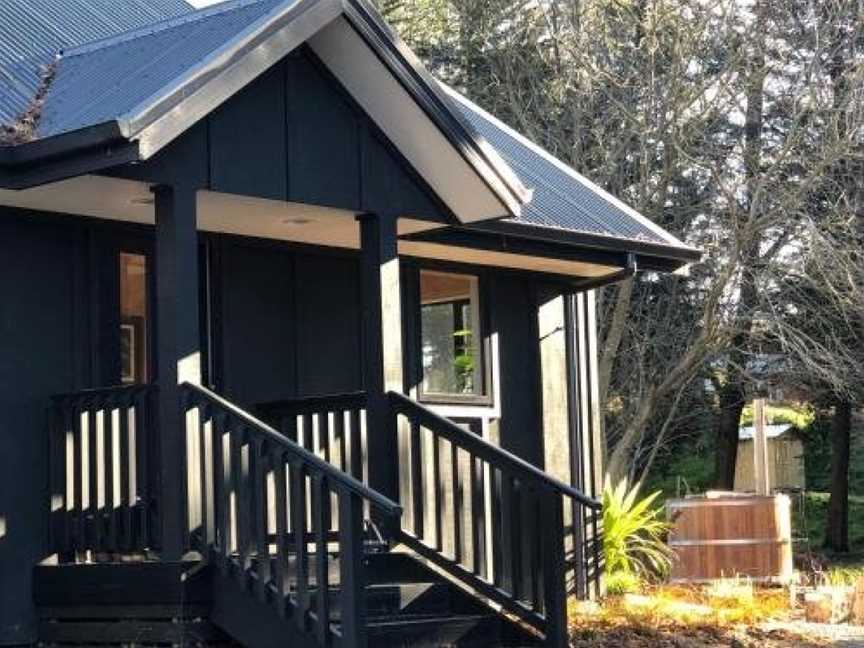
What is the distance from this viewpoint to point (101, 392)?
10078 mm

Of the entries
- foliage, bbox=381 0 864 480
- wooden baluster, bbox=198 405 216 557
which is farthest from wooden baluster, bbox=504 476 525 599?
foliage, bbox=381 0 864 480

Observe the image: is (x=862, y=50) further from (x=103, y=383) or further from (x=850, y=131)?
(x=103, y=383)

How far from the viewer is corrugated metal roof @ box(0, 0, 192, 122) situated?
34.6 ft

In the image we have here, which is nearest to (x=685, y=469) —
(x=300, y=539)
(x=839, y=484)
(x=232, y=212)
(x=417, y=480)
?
(x=839, y=484)

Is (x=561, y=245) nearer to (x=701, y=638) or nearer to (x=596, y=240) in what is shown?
(x=596, y=240)

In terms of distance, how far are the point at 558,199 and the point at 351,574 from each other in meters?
6.32

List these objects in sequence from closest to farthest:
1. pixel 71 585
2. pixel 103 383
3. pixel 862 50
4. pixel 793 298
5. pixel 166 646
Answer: pixel 166 646 → pixel 71 585 → pixel 103 383 → pixel 862 50 → pixel 793 298

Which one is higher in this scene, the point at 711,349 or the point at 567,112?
the point at 567,112

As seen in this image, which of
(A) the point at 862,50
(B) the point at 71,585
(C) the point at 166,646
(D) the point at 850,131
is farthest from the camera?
(A) the point at 862,50

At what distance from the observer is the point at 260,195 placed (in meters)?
9.95

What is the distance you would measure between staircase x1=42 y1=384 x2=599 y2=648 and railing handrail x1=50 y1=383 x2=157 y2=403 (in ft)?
0.06

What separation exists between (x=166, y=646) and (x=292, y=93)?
11.5ft

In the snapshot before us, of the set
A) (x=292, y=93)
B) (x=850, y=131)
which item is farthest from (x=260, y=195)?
(x=850, y=131)

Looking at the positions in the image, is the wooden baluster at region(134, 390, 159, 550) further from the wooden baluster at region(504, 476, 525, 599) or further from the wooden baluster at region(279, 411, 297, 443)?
the wooden baluster at region(504, 476, 525, 599)
